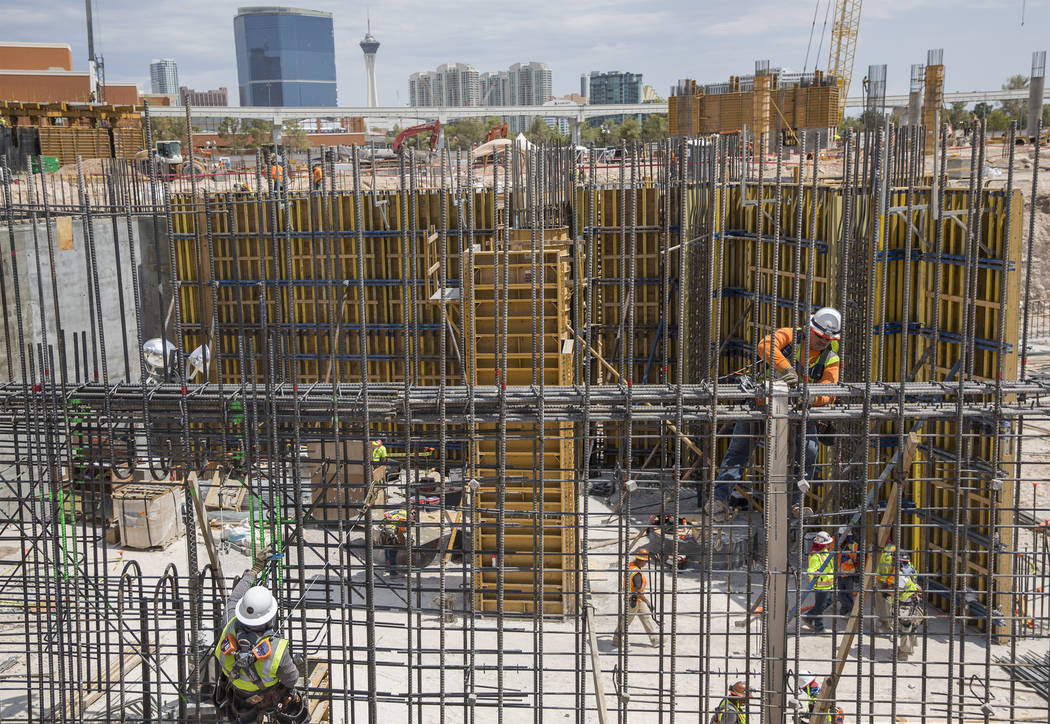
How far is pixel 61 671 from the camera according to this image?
25.0 feet

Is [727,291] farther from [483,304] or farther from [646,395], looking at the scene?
[646,395]

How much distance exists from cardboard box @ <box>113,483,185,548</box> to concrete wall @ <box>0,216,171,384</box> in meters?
1.99

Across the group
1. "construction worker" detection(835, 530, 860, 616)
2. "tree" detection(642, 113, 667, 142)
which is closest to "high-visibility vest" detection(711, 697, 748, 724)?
"construction worker" detection(835, 530, 860, 616)

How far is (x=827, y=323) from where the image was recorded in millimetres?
9375

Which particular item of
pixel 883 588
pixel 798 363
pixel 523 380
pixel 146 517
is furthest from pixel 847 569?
pixel 146 517

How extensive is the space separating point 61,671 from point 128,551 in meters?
6.02

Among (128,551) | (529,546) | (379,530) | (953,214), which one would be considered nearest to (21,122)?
(128,551)

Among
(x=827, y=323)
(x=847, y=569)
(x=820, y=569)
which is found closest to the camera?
(x=827, y=323)

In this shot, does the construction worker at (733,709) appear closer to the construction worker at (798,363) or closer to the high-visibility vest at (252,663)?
the construction worker at (798,363)

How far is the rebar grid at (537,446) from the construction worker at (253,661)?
534 millimetres

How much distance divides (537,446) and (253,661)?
345 cm

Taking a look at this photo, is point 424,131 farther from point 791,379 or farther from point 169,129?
point 791,379

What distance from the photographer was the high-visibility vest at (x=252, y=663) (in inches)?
268

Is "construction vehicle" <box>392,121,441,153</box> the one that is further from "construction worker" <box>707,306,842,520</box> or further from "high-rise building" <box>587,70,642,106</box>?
"high-rise building" <box>587,70,642,106</box>
